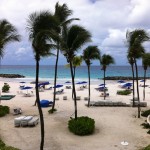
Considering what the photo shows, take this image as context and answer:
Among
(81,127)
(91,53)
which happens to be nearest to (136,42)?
(91,53)

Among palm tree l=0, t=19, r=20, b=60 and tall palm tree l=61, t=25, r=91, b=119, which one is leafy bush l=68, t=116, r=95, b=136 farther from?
→ palm tree l=0, t=19, r=20, b=60

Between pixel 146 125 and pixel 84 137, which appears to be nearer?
pixel 84 137

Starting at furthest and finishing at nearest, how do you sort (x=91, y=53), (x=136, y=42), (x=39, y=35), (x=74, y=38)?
1. (x=91, y=53)
2. (x=136, y=42)
3. (x=74, y=38)
4. (x=39, y=35)

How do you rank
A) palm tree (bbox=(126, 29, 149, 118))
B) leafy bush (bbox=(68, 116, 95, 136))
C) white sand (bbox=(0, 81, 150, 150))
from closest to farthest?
white sand (bbox=(0, 81, 150, 150)) → leafy bush (bbox=(68, 116, 95, 136)) → palm tree (bbox=(126, 29, 149, 118))

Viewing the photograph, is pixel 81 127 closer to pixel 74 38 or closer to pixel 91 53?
pixel 74 38

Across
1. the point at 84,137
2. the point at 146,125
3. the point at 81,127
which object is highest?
the point at 81,127

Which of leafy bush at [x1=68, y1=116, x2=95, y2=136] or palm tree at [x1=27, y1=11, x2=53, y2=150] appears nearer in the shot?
palm tree at [x1=27, y1=11, x2=53, y2=150]

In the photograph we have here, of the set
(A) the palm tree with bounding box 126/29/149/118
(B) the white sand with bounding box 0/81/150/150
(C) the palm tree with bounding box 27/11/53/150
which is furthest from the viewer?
(A) the palm tree with bounding box 126/29/149/118

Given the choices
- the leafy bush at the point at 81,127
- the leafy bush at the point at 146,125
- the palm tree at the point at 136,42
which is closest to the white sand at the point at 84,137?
the leafy bush at the point at 81,127

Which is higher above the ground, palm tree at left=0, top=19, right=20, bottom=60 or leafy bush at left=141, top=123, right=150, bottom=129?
palm tree at left=0, top=19, right=20, bottom=60

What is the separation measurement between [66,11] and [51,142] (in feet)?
45.6

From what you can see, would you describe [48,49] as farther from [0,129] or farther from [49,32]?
[0,129]

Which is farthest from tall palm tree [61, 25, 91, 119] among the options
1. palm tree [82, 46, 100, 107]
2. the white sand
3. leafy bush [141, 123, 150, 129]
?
palm tree [82, 46, 100, 107]

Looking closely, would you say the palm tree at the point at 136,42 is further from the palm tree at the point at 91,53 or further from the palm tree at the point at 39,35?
the palm tree at the point at 39,35
